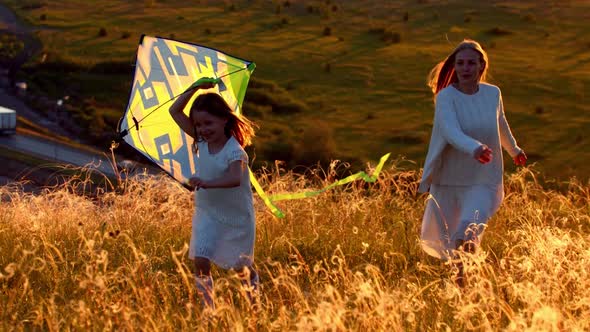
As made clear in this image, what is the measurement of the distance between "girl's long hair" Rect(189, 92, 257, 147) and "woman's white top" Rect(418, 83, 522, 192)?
1365 mm

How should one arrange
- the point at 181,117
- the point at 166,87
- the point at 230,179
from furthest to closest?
the point at 166,87
the point at 181,117
the point at 230,179

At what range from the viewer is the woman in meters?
6.97

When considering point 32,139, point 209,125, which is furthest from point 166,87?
point 32,139

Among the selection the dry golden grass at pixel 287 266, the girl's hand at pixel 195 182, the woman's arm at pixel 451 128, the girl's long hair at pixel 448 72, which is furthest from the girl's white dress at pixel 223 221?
the girl's long hair at pixel 448 72

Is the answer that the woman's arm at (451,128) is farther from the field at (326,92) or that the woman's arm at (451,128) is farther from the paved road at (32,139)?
the paved road at (32,139)

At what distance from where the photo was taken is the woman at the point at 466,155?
22.9 ft

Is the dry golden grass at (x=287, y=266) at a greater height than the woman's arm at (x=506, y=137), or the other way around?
the woman's arm at (x=506, y=137)

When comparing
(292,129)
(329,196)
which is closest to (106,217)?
(329,196)

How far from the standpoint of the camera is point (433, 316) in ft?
19.4

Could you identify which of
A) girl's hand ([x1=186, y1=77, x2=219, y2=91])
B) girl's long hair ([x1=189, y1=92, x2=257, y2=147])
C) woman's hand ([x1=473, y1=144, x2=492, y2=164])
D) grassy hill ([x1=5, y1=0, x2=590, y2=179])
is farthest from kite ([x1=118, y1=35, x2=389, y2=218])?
grassy hill ([x1=5, y1=0, x2=590, y2=179])

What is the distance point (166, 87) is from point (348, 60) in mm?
43434

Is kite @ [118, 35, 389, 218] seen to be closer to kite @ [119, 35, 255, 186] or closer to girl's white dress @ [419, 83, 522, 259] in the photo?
kite @ [119, 35, 255, 186]

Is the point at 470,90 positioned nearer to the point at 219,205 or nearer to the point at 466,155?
the point at 466,155

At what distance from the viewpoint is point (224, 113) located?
641cm
